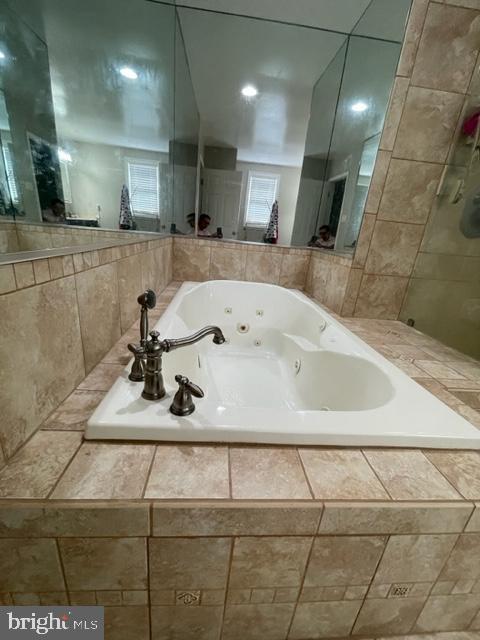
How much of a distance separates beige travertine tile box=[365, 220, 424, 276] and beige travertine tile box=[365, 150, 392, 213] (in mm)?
101

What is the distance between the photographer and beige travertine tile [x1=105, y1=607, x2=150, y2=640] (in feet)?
1.65

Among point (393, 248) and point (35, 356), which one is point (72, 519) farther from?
point (393, 248)

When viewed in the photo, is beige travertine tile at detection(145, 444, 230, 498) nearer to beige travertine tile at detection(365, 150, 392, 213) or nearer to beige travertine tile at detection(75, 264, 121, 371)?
beige travertine tile at detection(75, 264, 121, 371)

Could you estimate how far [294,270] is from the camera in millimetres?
2119

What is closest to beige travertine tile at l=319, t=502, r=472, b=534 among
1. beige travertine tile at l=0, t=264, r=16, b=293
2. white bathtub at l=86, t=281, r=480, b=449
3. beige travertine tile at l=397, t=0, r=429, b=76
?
white bathtub at l=86, t=281, r=480, b=449

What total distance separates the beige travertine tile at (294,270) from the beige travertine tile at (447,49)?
1.14 m

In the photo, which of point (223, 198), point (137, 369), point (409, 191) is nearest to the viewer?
point (137, 369)

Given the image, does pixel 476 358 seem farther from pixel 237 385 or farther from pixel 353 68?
pixel 353 68

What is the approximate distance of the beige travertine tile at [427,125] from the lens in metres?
1.26

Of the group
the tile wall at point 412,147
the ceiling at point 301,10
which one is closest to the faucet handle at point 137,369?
the tile wall at point 412,147

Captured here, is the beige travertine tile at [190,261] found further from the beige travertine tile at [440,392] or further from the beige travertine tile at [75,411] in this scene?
the beige travertine tile at [440,392]

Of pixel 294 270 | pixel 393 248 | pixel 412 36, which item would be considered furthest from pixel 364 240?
pixel 412 36

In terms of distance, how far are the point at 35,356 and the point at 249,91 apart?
10.2 feet

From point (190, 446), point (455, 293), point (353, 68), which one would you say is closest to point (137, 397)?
point (190, 446)
